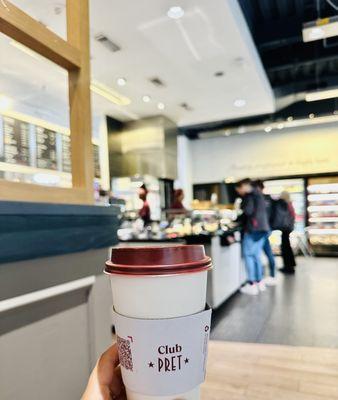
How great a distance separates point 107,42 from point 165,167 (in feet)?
11.4

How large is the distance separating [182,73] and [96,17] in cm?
184

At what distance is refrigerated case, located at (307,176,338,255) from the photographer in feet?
27.4

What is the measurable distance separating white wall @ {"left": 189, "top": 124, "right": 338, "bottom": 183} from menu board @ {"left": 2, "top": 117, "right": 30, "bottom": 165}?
315 inches

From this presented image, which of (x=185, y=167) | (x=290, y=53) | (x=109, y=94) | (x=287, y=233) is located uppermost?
(x=290, y=53)

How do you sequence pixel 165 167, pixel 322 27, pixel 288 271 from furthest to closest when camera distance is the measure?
pixel 165 167 < pixel 288 271 < pixel 322 27

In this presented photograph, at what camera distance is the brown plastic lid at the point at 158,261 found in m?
0.50

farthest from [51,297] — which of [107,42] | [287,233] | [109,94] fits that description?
[287,233]

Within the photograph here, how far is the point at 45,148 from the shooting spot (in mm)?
1480

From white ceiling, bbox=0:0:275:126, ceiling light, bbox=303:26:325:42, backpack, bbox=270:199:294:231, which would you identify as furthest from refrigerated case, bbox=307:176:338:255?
ceiling light, bbox=303:26:325:42

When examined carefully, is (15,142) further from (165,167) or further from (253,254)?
(165,167)

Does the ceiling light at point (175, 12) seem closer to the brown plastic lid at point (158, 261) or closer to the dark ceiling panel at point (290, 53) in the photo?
the dark ceiling panel at point (290, 53)

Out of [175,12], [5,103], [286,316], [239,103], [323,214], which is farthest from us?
[323,214]

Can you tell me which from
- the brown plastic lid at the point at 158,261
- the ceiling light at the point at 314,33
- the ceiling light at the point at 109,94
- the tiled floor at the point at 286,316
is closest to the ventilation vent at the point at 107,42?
the ceiling light at the point at 109,94

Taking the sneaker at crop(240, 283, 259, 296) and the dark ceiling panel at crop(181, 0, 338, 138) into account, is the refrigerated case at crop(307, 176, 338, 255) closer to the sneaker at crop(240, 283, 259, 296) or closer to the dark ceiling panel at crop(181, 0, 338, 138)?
the dark ceiling panel at crop(181, 0, 338, 138)
